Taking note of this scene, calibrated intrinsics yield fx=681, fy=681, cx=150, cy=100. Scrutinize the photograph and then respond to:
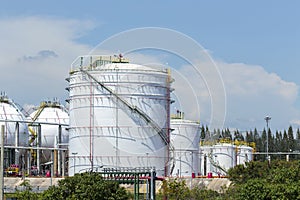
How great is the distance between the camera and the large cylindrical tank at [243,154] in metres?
104

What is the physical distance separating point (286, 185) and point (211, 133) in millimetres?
69397

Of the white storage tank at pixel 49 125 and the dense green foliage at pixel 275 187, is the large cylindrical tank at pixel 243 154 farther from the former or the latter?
the dense green foliage at pixel 275 187

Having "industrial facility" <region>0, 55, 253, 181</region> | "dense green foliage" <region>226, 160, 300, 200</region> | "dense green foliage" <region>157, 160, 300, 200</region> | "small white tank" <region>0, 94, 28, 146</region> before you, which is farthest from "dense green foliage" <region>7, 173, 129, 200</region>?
"small white tank" <region>0, 94, 28, 146</region>

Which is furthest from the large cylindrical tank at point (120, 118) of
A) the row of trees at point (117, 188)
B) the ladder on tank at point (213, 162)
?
the ladder on tank at point (213, 162)

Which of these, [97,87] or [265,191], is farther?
[97,87]

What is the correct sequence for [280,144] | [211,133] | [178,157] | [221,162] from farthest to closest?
[280,144]
[211,133]
[221,162]
[178,157]

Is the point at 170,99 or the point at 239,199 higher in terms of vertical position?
the point at 170,99

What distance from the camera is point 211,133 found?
110m

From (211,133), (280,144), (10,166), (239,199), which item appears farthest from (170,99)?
(280,144)

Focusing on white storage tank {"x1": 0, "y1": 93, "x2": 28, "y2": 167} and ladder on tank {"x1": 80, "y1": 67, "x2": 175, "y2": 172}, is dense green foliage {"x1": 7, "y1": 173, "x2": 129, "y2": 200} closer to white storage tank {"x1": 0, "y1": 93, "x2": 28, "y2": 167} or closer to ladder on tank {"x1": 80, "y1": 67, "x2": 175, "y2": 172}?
ladder on tank {"x1": 80, "y1": 67, "x2": 175, "y2": 172}

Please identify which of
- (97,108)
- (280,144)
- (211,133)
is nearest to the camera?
(97,108)

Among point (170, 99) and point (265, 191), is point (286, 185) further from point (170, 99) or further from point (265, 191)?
point (170, 99)

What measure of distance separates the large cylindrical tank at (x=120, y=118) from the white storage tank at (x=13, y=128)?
1475 cm

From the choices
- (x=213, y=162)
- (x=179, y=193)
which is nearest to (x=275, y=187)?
(x=179, y=193)
